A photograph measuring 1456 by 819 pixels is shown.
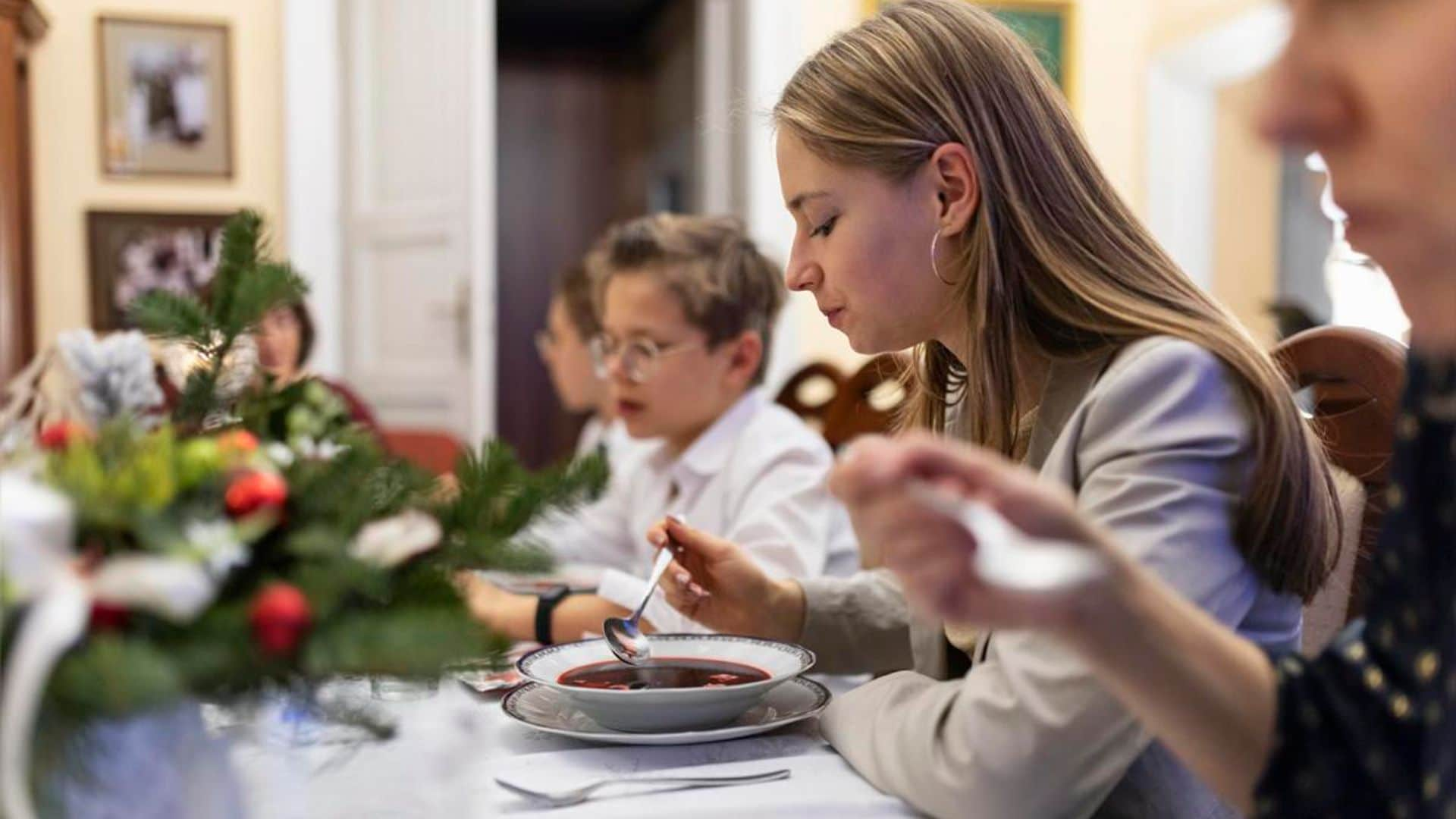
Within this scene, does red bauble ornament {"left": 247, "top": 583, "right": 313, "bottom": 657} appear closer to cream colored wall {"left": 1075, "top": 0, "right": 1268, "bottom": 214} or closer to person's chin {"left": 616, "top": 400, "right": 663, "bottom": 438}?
person's chin {"left": 616, "top": 400, "right": 663, "bottom": 438}

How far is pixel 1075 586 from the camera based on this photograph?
0.49 meters

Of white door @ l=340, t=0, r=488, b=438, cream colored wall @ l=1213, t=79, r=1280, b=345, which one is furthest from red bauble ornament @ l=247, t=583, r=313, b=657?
cream colored wall @ l=1213, t=79, r=1280, b=345

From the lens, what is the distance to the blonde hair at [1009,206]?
93 cm

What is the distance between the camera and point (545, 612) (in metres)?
1.41

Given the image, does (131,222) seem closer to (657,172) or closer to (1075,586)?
(657,172)

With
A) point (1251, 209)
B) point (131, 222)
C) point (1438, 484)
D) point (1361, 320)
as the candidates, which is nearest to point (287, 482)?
point (1438, 484)

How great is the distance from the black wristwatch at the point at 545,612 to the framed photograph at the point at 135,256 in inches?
112

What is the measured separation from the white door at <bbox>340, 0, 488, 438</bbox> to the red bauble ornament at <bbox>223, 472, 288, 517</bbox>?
10.5 ft

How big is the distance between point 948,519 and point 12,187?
3.47 m

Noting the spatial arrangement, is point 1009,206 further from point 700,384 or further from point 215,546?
point 700,384

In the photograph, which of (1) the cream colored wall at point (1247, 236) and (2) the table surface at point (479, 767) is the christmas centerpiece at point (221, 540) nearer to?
(2) the table surface at point (479, 767)

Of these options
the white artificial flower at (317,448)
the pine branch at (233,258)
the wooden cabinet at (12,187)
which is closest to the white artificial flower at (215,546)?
the white artificial flower at (317,448)

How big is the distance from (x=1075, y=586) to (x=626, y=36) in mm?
5876

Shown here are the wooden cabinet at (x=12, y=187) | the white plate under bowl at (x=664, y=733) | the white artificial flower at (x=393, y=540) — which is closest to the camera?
the white artificial flower at (x=393, y=540)
